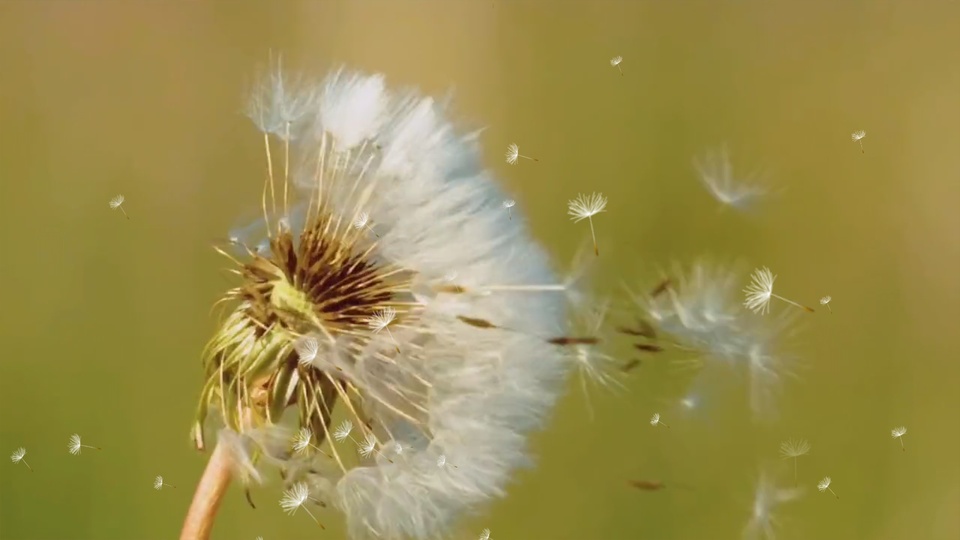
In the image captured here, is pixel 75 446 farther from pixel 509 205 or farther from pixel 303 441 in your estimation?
pixel 509 205

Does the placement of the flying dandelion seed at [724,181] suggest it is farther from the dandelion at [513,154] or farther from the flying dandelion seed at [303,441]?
the flying dandelion seed at [303,441]

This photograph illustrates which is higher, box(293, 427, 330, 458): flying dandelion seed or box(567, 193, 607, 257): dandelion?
box(567, 193, 607, 257): dandelion

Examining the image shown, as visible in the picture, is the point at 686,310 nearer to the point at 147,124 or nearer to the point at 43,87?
the point at 147,124

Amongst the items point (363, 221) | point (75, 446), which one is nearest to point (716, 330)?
point (363, 221)

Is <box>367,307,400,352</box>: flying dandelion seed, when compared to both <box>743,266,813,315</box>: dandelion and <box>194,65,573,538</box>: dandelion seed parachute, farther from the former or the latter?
<box>743,266,813,315</box>: dandelion

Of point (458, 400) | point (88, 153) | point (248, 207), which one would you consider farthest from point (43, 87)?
point (458, 400)

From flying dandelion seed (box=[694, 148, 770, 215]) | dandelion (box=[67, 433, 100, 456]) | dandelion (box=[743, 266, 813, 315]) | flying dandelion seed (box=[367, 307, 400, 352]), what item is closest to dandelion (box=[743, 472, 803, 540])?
dandelion (box=[743, 266, 813, 315])

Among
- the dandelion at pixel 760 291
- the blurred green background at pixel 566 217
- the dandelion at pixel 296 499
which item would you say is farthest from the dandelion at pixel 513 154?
the dandelion at pixel 296 499
